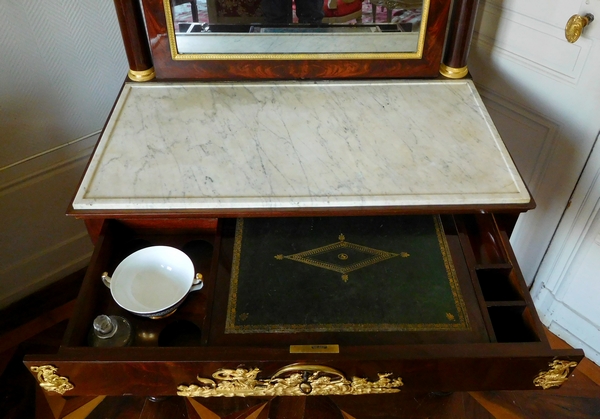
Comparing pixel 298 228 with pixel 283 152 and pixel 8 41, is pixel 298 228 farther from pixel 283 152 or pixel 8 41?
pixel 8 41

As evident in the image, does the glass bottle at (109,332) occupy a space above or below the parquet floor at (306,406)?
above

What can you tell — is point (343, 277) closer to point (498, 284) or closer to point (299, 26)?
point (498, 284)

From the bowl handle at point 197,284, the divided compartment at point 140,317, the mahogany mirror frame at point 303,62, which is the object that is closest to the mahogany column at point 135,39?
the mahogany mirror frame at point 303,62

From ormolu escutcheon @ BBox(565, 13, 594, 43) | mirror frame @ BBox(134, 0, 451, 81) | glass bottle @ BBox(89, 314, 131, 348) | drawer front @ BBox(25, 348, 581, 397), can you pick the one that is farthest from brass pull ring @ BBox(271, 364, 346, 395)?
ormolu escutcheon @ BBox(565, 13, 594, 43)

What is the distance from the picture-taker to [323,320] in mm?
674

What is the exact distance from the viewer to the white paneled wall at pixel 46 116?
0.91 meters

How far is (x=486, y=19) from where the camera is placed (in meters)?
0.95

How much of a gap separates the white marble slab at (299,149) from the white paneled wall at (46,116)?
0.21 m

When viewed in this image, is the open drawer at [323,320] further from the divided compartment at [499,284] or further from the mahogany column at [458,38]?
the mahogany column at [458,38]

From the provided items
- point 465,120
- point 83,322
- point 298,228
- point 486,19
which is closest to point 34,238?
point 83,322

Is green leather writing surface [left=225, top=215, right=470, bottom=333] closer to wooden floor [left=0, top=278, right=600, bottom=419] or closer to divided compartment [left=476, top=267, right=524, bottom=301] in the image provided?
divided compartment [left=476, top=267, right=524, bottom=301]

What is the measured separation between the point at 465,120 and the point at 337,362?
46cm

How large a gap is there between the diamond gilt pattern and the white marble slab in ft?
0.34

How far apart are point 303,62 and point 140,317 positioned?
0.50 m
